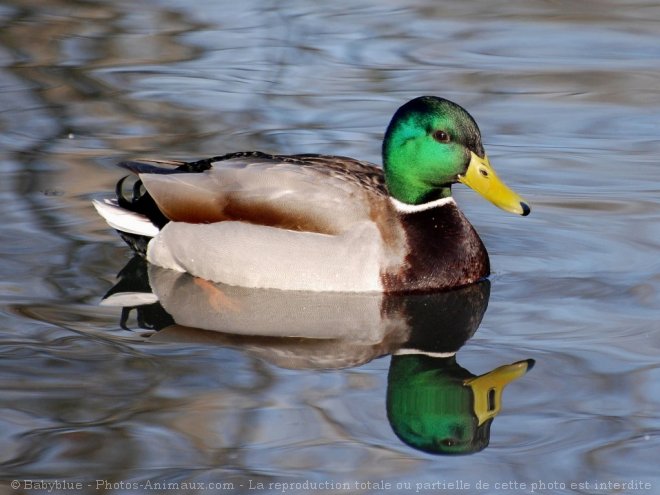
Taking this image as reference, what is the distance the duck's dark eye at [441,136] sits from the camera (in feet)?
25.9

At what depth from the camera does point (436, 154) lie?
7.91 m

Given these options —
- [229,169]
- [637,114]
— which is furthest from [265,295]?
[637,114]

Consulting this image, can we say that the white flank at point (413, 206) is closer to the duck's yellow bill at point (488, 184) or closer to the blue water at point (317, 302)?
the duck's yellow bill at point (488, 184)

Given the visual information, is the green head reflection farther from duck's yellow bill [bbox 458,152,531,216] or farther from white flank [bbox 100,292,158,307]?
white flank [bbox 100,292,158,307]

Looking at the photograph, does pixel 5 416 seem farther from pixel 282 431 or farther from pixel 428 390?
pixel 428 390

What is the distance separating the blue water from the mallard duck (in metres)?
0.30

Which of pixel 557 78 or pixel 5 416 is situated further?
pixel 557 78

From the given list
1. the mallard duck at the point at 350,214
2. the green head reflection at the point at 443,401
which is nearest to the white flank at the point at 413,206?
the mallard duck at the point at 350,214

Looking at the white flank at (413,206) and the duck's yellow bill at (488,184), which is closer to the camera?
the duck's yellow bill at (488,184)

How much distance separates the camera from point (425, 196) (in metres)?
8.15

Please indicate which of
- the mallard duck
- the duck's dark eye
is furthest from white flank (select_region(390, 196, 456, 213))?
the duck's dark eye

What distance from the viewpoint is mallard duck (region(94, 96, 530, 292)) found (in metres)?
7.86

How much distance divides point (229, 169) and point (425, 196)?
46.1 inches

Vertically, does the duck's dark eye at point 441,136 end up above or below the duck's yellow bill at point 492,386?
above
